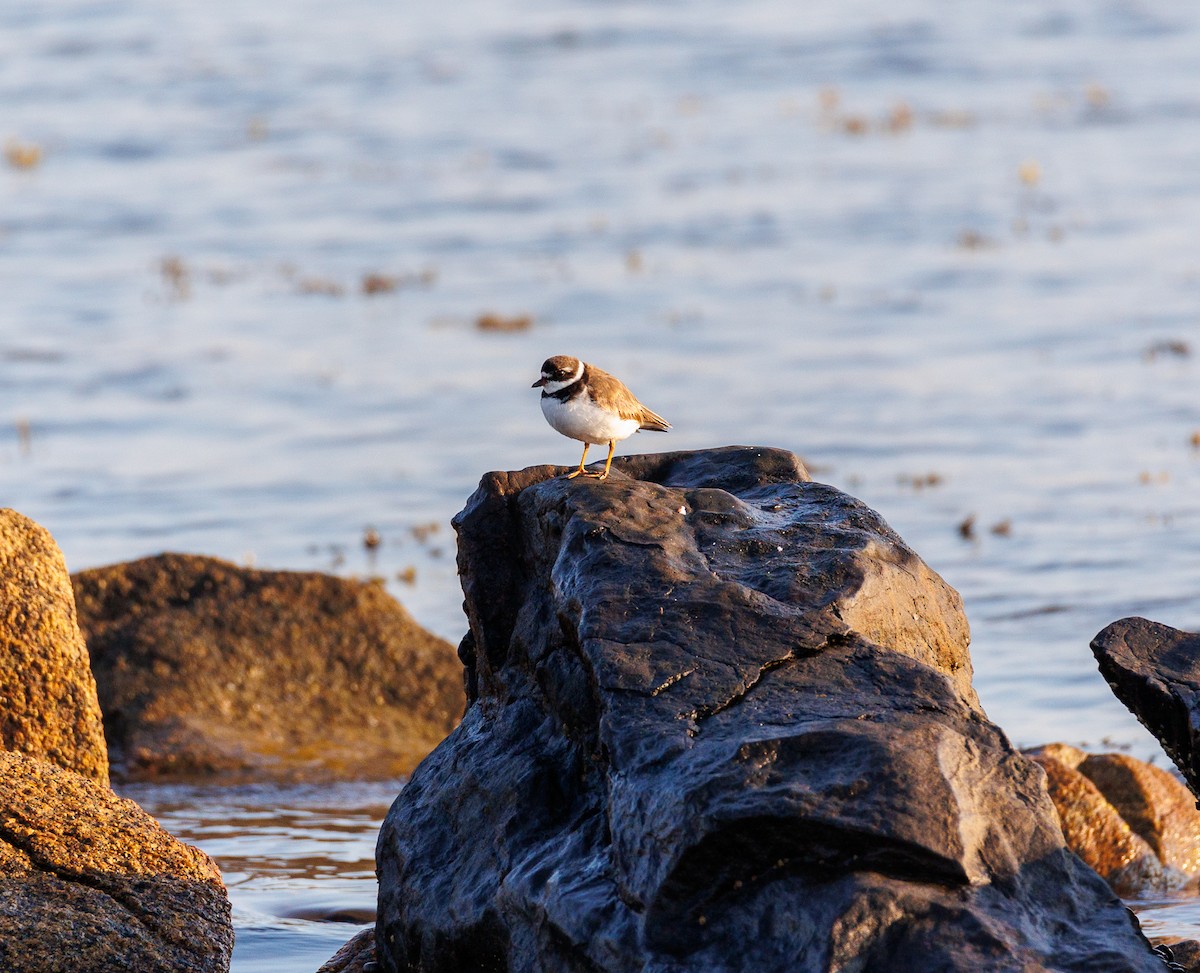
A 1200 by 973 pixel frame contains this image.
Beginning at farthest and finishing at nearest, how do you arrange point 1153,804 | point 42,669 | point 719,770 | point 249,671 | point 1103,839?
point 249,671 → point 1153,804 → point 1103,839 → point 42,669 → point 719,770

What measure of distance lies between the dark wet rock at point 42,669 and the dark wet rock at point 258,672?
2486mm

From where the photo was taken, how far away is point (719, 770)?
5277mm

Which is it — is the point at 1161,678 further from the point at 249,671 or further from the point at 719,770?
the point at 249,671

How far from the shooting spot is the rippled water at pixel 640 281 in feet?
51.4

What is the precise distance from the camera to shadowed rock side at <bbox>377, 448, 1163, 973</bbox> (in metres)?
5.14

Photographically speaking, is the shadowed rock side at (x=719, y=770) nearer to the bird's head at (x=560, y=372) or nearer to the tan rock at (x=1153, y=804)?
the bird's head at (x=560, y=372)

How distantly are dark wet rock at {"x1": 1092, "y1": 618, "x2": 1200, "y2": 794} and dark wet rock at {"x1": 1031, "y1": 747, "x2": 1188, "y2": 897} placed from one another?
222 centimetres

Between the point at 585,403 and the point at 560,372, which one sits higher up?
the point at 560,372

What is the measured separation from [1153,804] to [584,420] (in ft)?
13.0

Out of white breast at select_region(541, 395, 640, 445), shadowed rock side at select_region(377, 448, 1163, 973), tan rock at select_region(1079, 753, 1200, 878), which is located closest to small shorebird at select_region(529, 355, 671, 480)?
white breast at select_region(541, 395, 640, 445)

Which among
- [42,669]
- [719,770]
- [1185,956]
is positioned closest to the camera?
[719,770]

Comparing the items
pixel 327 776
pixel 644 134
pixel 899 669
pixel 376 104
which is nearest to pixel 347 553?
pixel 327 776

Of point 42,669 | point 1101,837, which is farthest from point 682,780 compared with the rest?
point 1101,837

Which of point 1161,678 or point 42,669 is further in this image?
point 42,669
